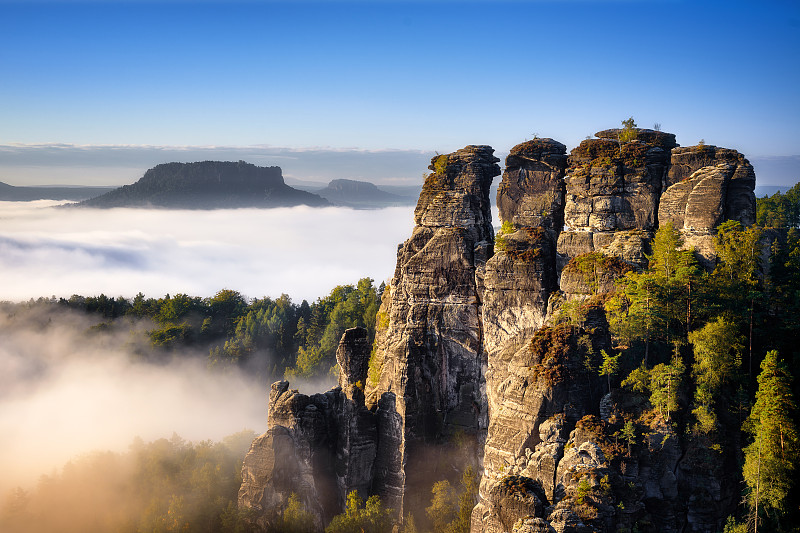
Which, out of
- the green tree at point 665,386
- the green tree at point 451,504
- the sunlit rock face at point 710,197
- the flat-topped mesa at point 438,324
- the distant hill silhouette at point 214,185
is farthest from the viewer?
the distant hill silhouette at point 214,185

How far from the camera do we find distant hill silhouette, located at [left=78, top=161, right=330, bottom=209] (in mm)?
182875

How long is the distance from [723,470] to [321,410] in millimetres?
26677

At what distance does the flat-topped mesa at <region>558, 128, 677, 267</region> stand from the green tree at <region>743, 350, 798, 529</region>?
1469cm

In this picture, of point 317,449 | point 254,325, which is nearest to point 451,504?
point 317,449

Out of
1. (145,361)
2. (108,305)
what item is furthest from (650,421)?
(108,305)

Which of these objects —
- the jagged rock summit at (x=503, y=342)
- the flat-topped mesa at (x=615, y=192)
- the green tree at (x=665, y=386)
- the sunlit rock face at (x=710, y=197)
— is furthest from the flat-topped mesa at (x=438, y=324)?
the green tree at (x=665, y=386)

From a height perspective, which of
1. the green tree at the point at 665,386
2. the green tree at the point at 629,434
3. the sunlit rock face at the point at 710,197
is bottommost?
the green tree at the point at 629,434

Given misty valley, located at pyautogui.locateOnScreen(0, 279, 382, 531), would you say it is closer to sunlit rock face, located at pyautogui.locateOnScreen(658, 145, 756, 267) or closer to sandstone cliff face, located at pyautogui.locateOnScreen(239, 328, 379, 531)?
sandstone cliff face, located at pyautogui.locateOnScreen(239, 328, 379, 531)

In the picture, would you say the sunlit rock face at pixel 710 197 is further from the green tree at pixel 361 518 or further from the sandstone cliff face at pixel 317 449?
the green tree at pixel 361 518

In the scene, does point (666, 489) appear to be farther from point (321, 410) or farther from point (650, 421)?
point (321, 410)

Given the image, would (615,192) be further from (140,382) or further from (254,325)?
(140,382)

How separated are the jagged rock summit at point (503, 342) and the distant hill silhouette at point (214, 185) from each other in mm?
135200

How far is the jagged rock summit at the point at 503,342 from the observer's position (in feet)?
132

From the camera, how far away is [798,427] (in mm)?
35531
